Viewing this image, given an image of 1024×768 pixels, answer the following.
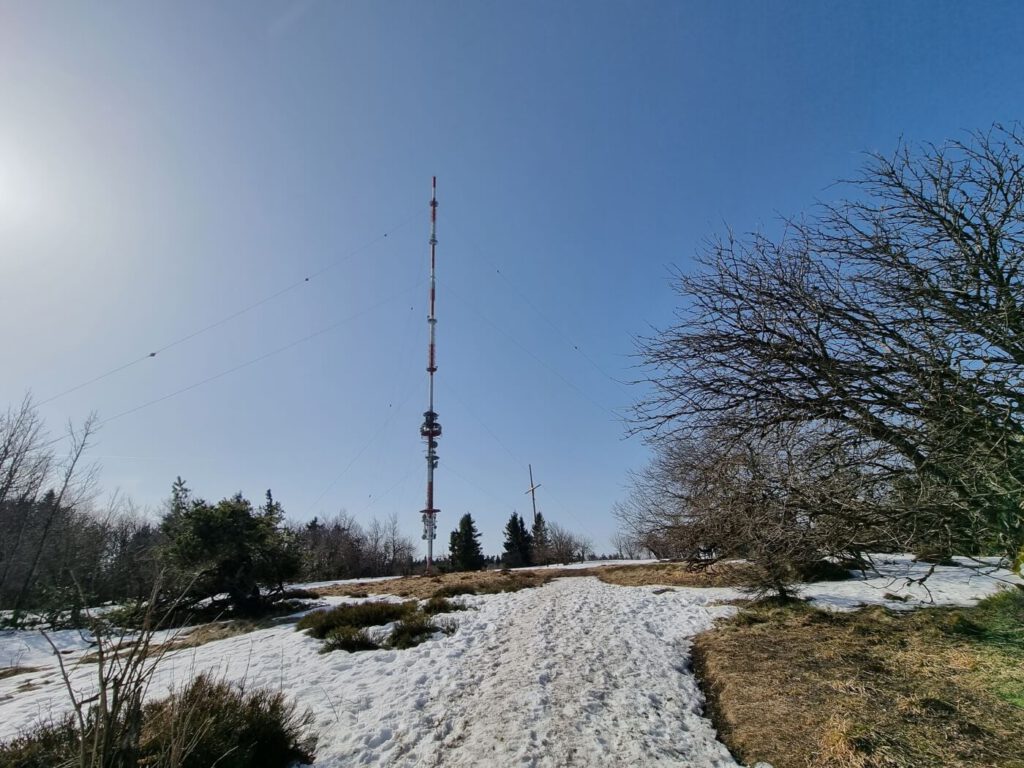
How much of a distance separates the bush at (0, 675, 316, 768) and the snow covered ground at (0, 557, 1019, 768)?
14.3 inches

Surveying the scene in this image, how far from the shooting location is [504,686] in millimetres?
6113

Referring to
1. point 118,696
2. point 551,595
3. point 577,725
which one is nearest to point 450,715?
point 577,725

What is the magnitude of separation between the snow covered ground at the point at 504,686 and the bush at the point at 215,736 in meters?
0.36

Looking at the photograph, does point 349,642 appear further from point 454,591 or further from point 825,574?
point 825,574

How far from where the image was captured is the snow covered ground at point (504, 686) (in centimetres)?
453

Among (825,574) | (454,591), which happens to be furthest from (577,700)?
(825,574)

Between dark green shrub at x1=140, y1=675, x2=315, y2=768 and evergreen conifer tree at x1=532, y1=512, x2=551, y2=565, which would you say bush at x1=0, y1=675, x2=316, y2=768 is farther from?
evergreen conifer tree at x1=532, y1=512, x2=551, y2=565

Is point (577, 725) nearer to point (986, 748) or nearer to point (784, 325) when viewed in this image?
point (986, 748)

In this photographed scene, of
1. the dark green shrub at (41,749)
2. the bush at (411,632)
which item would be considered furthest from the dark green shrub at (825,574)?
the dark green shrub at (41,749)

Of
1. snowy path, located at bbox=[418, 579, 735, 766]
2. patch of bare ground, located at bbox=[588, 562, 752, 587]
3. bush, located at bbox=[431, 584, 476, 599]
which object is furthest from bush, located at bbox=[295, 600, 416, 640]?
patch of bare ground, located at bbox=[588, 562, 752, 587]

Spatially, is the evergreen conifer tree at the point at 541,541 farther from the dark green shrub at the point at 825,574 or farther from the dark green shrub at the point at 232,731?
the dark green shrub at the point at 232,731

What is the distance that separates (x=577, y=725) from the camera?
16.3 feet

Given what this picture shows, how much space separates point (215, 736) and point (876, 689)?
262 inches

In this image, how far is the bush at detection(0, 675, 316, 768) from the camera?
3.59 metres
